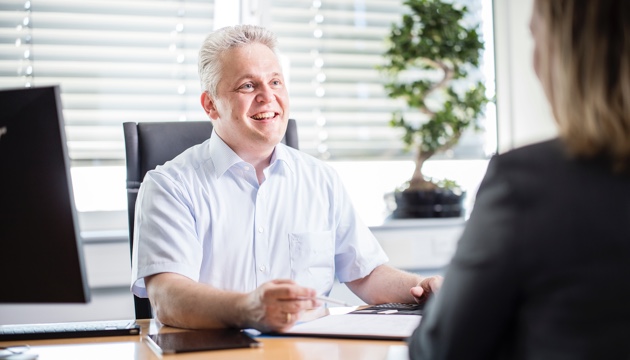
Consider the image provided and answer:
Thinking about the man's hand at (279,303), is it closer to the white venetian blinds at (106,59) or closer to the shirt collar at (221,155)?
the shirt collar at (221,155)

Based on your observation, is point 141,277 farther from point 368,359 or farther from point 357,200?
point 357,200

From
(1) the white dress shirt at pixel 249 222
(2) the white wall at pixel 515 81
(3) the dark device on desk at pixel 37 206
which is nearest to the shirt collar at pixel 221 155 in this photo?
(1) the white dress shirt at pixel 249 222

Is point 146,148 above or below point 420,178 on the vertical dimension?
above

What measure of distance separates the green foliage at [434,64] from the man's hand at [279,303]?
6.23ft

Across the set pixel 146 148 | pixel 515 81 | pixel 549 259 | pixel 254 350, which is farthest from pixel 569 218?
pixel 515 81

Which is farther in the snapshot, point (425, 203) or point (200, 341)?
point (425, 203)

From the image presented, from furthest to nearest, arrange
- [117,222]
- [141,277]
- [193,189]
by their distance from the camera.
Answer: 1. [117,222]
2. [193,189]
3. [141,277]

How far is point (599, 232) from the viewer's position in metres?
0.68

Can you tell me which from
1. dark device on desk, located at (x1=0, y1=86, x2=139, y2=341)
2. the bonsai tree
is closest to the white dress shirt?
Answer: dark device on desk, located at (x1=0, y1=86, x2=139, y2=341)

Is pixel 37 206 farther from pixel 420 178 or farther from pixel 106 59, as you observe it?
pixel 420 178

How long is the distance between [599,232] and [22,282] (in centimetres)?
80

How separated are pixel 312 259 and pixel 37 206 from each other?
3.09 ft

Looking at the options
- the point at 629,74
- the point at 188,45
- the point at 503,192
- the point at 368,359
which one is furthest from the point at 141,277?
the point at 188,45

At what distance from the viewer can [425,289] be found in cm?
163
